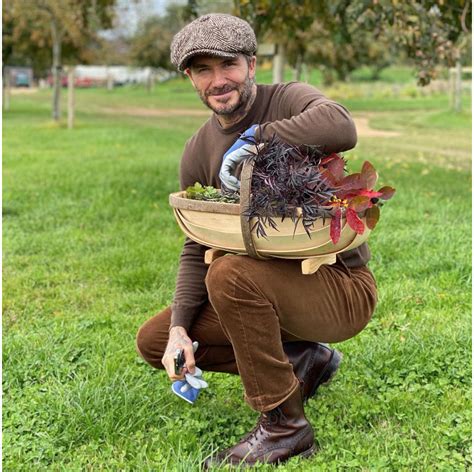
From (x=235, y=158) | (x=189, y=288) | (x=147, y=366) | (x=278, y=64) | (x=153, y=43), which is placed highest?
(x=153, y=43)

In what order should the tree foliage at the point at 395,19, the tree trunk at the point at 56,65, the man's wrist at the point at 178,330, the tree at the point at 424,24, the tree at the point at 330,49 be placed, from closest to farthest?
the man's wrist at the point at 178,330, the tree at the point at 424,24, the tree foliage at the point at 395,19, the tree at the point at 330,49, the tree trunk at the point at 56,65

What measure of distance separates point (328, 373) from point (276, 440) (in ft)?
1.62

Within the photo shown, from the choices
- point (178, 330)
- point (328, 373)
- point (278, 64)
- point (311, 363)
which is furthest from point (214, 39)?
point (278, 64)

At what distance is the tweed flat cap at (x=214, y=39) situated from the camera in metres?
2.27

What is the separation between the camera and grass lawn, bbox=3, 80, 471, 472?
2.44m

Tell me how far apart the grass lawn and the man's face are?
1116 millimetres

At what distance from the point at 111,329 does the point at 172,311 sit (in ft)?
Result: 3.23

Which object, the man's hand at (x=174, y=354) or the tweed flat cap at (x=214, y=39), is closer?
the tweed flat cap at (x=214, y=39)

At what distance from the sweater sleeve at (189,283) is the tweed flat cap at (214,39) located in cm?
42

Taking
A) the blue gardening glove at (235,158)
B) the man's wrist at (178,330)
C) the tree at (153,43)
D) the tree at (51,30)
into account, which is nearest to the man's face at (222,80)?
the blue gardening glove at (235,158)

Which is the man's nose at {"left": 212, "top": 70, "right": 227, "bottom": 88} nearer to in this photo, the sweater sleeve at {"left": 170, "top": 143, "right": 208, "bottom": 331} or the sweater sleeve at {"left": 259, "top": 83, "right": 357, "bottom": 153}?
the sweater sleeve at {"left": 259, "top": 83, "right": 357, "bottom": 153}

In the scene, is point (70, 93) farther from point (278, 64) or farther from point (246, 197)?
point (246, 197)

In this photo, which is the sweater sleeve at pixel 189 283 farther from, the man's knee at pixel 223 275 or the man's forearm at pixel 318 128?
the man's forearm at pixel 318 128

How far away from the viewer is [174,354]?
2451 millimetres
